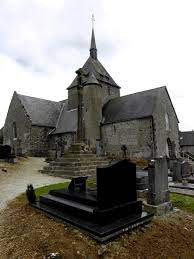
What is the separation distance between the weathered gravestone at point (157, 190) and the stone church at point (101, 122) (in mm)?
14349

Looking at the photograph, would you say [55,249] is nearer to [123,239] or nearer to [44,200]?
[123,239]

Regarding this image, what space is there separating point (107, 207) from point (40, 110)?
25.6 m

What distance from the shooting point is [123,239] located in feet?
13.1

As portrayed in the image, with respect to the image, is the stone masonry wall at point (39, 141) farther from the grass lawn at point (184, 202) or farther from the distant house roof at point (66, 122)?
the grass lawn at point (184, 202)

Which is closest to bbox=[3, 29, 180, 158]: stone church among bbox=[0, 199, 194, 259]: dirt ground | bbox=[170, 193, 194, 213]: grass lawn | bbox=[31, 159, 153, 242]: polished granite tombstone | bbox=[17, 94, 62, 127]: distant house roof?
bbox=[17, 94, 62, 127]: distant house roof

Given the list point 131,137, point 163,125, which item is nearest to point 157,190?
point 131,137

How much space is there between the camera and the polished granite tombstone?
4230 millimetres

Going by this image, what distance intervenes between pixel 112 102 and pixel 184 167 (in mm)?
17962

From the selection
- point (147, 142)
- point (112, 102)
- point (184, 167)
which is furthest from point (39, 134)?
point (184, 167)

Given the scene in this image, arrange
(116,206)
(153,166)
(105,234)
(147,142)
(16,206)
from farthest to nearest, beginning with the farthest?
(147,142), (16,206), (153,166), (116,206), (105,234)

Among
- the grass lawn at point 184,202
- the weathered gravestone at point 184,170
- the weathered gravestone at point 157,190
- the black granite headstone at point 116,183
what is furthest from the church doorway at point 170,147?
the black granite headstone at point 116,183

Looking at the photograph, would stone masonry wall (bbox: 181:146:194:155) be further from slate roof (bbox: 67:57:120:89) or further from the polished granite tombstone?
the polished granite tombstone

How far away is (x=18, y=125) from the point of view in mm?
28484

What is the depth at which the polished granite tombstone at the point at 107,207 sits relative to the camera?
4230mm
